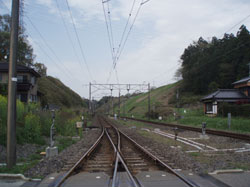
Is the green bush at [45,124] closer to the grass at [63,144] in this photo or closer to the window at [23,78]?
the grass at [63,144]

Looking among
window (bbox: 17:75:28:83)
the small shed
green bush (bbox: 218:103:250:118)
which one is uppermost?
window (bbox: 17:75:28:83)

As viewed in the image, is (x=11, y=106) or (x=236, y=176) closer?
(x=236, y=176)

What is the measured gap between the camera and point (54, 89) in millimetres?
62344

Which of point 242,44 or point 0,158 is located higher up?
point 242,44

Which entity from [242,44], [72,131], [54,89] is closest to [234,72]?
[242,44]

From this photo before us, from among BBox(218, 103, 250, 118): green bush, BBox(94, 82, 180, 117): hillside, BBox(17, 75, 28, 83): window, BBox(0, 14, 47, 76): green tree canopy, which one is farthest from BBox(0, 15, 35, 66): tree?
BBox(218, 103, 250, 118): green bush

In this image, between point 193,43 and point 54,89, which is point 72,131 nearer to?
point 54,89

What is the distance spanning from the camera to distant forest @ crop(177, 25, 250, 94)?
52938 mm

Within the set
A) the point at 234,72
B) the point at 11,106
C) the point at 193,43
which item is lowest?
the point at 11,106

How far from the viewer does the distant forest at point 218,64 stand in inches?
2084

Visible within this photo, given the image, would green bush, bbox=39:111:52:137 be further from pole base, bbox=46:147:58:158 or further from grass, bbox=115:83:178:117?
grass, bbox=115:83:178:117

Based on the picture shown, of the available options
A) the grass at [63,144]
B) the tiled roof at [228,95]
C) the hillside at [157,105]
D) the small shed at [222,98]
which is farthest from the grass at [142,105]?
the grass at [63,144]

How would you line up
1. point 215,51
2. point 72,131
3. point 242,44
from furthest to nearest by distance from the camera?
point 215,51 → point 242,44 → point 72,131

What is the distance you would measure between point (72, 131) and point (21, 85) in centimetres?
1682
